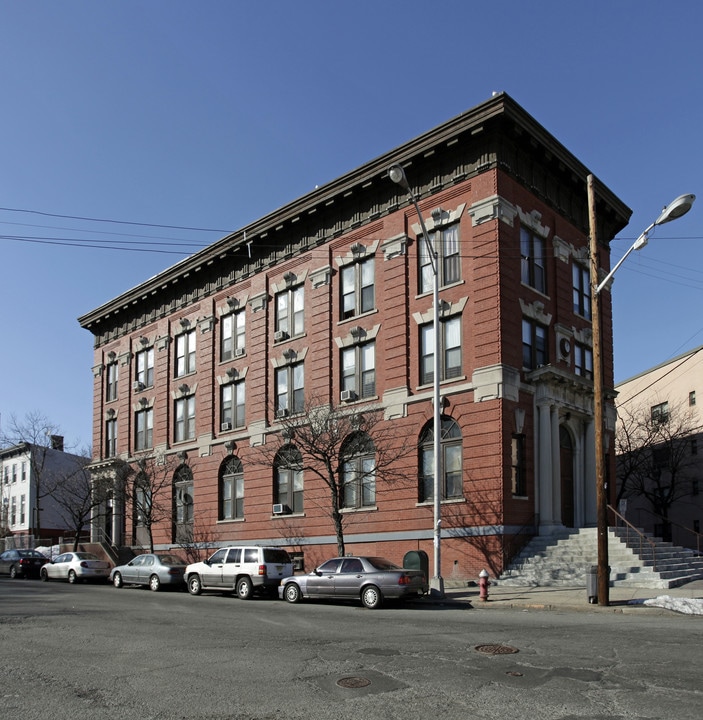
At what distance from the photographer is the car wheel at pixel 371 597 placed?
67.2 ft

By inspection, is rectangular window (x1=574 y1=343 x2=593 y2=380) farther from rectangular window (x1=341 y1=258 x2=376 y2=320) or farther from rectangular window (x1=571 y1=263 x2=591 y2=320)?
rectangular window (x1=341 y1=258 x2=376 y2=320)

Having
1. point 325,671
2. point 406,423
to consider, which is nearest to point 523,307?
point 406,423

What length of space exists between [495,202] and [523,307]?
3.96 metres

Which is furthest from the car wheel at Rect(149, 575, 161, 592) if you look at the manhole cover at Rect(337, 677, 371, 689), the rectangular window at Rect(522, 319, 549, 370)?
the manhole cover at Rect(337, 677, 371, 689)

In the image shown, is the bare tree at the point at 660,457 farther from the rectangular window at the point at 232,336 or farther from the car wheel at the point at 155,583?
the car wheel at the point at 155,583

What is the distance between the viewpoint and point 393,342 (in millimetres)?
30469

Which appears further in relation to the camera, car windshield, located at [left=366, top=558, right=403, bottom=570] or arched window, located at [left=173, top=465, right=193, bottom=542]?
arched window, located at [left=173, top=465, right=193, bottom=542]

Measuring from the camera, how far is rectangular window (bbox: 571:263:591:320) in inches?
1288

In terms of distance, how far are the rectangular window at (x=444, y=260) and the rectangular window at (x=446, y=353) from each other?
61.9 inches

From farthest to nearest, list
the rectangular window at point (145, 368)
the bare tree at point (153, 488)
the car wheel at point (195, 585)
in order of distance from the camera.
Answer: the rectangular window at point (145, 368) → the bare tree at point (153, 488) → the car wheel at point (195, 585)

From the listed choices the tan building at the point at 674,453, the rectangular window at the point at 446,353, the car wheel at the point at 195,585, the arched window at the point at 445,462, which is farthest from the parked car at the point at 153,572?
the tan building at the point at 674,453

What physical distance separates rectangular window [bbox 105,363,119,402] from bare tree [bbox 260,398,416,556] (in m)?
18.4

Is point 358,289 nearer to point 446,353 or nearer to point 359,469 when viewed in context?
point 446,353

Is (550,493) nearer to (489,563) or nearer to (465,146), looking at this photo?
(489,563)
